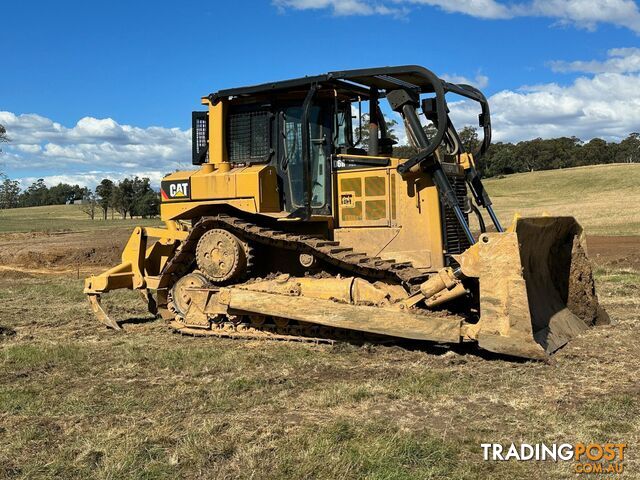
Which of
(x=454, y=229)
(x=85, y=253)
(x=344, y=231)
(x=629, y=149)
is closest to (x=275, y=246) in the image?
(x=344, y=231)

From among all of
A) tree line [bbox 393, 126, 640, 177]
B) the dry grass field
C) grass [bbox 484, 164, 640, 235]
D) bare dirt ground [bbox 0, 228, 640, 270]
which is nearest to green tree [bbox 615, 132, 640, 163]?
tree line [bbox 393, 126, 640, 177]

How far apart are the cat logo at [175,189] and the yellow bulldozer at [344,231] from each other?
0.02 metres

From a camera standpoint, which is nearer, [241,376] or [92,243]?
[241,376]

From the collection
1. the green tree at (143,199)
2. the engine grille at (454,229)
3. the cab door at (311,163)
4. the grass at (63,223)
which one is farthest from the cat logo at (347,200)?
the green tree at (143,199)

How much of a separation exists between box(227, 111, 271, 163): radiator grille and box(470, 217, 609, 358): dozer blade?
3445 mm

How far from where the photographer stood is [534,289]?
7758 millimetres

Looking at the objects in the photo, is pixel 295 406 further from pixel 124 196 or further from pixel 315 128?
pixel 124 196

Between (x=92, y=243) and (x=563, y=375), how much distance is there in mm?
22718

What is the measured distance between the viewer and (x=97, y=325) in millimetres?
9805

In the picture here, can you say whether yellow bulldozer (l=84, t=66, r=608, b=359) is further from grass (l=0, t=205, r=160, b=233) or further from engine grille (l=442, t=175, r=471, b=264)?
grass (l=0, t=205, r=160, b=233)

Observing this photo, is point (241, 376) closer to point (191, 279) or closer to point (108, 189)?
point (191, 279)

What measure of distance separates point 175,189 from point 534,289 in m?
4.84

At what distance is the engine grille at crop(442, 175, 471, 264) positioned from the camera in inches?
302

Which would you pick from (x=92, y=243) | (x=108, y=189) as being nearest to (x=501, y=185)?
(x=108, y=189)
